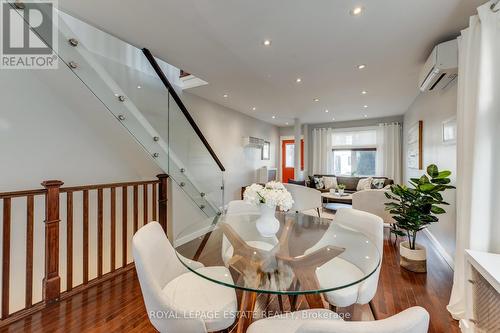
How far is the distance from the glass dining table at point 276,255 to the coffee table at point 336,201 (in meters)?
3.03

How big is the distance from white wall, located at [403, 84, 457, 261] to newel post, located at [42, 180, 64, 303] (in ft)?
13.5

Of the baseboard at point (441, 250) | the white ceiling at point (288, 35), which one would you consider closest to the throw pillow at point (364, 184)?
the baseboard at point (441, 250)

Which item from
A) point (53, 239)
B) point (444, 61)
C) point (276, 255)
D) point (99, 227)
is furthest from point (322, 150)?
point (53, 239)

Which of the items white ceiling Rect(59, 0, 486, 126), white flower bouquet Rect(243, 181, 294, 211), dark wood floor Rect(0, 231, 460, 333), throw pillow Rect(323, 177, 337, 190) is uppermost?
white ceiling Rect(59, 0, 486, 126)

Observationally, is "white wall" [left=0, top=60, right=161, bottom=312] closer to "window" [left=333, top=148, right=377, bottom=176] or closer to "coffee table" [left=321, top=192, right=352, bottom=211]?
"coffee table" [left=321, top=192, right=352, bottom=211]

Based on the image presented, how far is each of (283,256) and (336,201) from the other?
14.8 ft

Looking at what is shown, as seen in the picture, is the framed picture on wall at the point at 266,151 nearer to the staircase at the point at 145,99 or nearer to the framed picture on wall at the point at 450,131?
the staircase at the point at 145,99

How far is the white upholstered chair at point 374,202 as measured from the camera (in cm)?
352

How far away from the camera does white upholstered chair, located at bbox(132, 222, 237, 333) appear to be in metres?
1.10

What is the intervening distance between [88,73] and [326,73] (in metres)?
2.93

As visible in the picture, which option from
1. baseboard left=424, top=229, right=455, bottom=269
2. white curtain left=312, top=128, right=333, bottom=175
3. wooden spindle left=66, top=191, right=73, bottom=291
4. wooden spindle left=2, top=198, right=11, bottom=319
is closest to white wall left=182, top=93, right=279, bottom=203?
white curtain left=312, top=128, right=333, bottom=175

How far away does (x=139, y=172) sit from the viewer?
10.0 feet

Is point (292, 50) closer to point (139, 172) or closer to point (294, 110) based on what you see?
point (139, 172)

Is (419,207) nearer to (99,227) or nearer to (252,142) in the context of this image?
(99,227)
